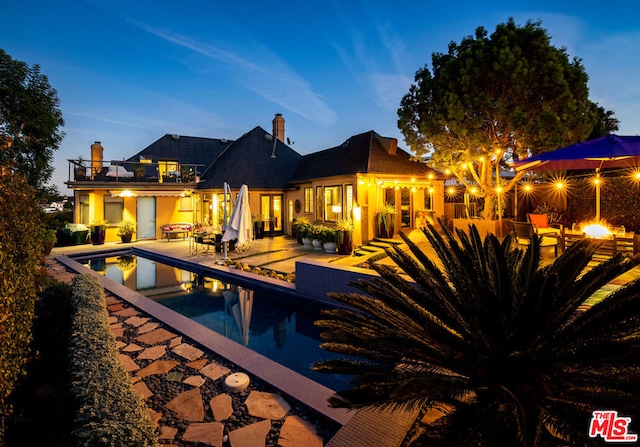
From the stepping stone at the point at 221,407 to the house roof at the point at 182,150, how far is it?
2327 cm

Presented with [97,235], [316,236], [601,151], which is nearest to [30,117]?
[97,235]

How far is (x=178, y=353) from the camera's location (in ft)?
18.1

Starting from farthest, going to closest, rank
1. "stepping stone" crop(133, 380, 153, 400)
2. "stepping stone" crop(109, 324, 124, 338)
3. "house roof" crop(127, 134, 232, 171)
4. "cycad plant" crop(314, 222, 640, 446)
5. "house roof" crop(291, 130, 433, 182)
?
"house roof" crop(127, 134, 232, 171) < "house roof" crop(291, 130, 433, 182) < "stepping stone" crop(109, 324, 124, 338) < "stepping stone" crop(133, 380, 153, 400) < "cycad plant" crop(314, 222, 640, 446)

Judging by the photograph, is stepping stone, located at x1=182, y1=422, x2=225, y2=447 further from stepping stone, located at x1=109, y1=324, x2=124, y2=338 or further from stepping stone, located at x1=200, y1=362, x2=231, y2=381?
stepping stone, located at x1=109, y1=324, x2=124, y2=338

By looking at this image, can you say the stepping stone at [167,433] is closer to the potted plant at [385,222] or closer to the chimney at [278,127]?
the potted plant at [385,222]

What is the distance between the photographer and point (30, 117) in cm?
1298

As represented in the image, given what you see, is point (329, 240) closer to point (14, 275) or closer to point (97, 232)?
point (14, 275)

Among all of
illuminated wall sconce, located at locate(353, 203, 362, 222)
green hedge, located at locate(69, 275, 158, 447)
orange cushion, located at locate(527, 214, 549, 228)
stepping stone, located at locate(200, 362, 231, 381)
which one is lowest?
stepping stone, located at locate(200, 362, 231, 381)

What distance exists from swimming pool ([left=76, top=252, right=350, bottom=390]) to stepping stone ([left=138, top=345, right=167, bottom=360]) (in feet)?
5.15

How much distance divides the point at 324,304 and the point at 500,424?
679cm

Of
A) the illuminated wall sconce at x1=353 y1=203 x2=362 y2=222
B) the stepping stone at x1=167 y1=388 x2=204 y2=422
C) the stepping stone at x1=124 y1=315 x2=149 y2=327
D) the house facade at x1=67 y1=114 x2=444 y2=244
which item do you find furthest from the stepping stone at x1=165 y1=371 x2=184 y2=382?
the illuminated wall sconce at x1=353 y1=203 x2=362 y2=222

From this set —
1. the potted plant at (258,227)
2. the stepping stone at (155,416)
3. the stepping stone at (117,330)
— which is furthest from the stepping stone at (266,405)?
the potted plant at (258,227)

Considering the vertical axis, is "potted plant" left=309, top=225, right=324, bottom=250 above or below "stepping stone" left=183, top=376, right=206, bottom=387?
above

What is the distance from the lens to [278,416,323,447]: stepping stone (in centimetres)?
337
